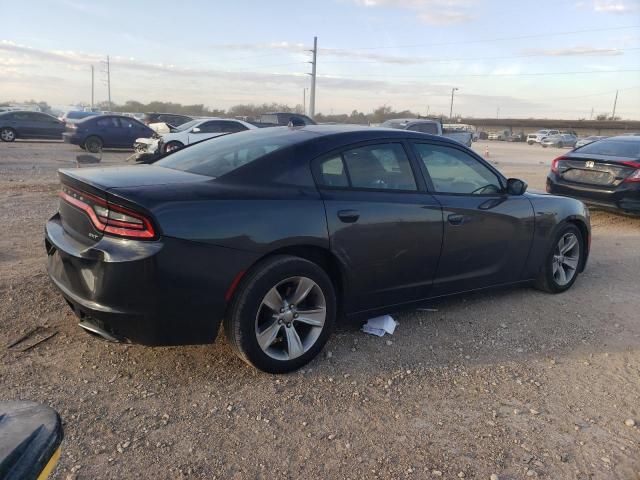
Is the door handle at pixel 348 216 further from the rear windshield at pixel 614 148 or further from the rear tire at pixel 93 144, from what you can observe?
the rear tire at pixel 93 144

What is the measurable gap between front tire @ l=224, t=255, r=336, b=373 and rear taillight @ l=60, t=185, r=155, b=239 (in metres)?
0.65

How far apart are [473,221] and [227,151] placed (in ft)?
6.53

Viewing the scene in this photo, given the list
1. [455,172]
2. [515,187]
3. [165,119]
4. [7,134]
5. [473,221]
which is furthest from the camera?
[165,119]

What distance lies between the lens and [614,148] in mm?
9016

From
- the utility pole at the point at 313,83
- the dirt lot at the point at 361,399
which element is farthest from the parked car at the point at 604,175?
the utility pole at the point at 313,83

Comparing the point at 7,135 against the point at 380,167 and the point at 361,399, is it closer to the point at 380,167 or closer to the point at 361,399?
the point at 380,167

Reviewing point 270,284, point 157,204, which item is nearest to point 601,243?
point 270,284

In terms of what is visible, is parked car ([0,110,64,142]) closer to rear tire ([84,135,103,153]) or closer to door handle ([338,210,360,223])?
rear tire ([84,135,103,153])

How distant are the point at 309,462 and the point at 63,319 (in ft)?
7.57

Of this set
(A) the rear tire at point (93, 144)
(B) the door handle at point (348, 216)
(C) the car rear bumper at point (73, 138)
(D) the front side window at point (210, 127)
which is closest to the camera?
(B) the door handle at point (348, 216)

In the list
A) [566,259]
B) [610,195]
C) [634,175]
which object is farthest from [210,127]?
[566,259]

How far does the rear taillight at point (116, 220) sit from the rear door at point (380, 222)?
115 centimetres

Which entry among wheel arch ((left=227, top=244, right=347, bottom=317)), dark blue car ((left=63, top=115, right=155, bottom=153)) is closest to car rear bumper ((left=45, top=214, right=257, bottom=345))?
wheel arch ((left=227, top=244, right=347, bottom=317))

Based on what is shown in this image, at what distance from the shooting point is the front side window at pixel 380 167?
3.69 m
